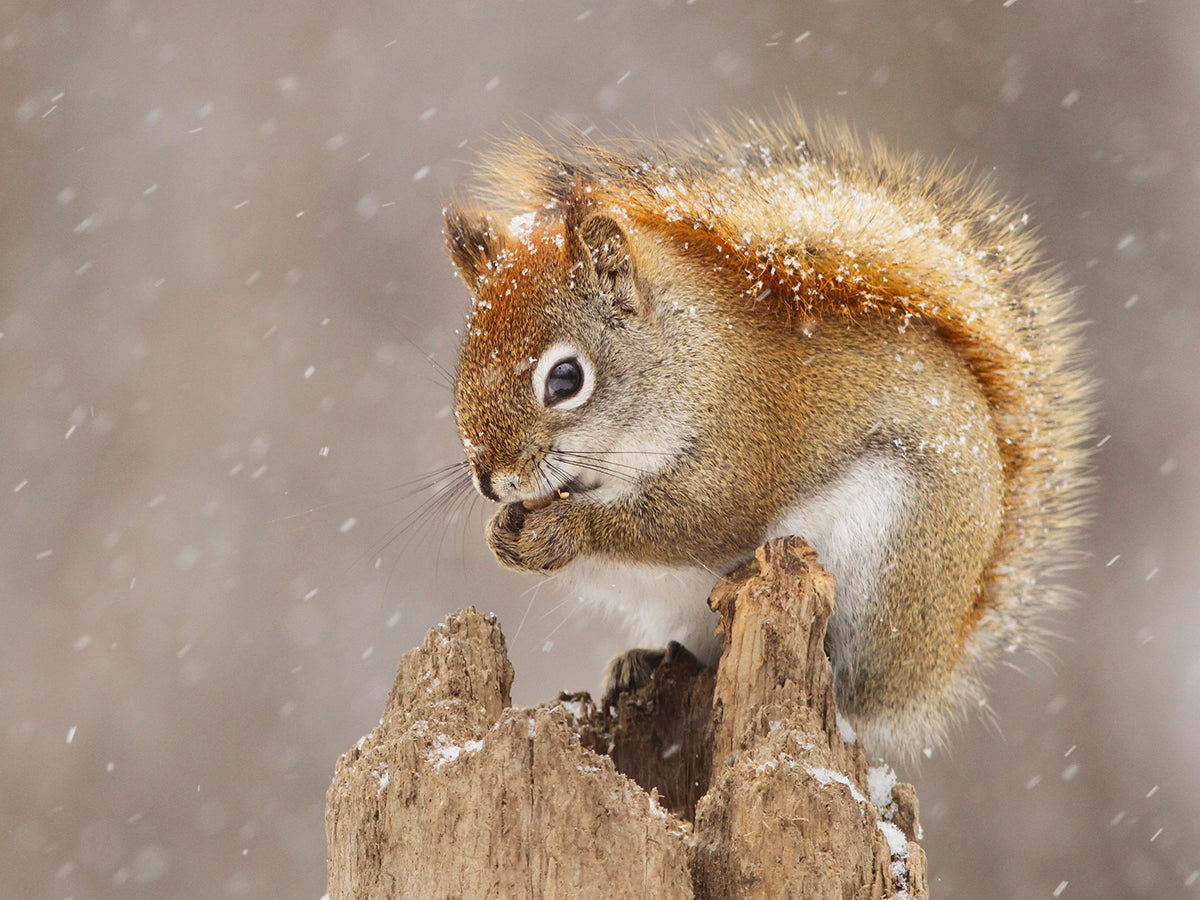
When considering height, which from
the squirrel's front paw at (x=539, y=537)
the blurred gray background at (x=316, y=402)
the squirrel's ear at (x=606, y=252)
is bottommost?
the blurred gray background at (x=316, y=402)

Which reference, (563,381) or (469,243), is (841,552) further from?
(469,243)

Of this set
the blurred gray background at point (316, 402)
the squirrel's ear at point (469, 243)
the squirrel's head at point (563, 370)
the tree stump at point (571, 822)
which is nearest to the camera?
the tree stump at point (571, 822)

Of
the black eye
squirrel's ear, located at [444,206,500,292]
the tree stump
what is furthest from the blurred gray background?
the tree stump

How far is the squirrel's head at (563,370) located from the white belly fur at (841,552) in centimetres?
14

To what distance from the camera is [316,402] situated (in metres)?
2.99

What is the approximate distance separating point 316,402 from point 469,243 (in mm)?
1564

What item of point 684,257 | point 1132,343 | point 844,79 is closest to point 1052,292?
point 684,257

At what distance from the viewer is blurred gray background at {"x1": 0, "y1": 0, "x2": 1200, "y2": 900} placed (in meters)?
2.65

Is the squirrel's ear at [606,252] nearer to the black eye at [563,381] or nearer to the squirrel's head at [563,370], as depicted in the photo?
the squirrel's head at [563,370]

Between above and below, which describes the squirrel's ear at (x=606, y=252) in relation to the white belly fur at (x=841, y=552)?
above

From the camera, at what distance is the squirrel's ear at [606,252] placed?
1429mm

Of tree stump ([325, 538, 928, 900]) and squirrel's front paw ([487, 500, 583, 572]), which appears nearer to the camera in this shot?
tree stump ([325, 538, 928, 900])

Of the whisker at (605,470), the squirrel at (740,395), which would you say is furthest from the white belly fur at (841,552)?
the whisker at (605,470)

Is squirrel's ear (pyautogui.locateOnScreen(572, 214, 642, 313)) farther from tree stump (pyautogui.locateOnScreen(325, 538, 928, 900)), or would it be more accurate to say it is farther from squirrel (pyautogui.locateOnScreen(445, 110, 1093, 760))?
tree stump (pyautogui.locateOnScreen(325, 538, 928, 900))
